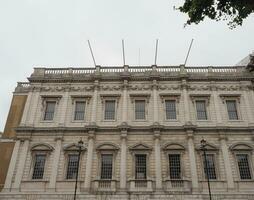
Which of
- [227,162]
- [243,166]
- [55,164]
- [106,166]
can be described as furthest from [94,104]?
[243,166]

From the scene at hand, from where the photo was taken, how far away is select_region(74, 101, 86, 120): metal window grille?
26.2 m

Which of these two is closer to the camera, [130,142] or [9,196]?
[9,196]

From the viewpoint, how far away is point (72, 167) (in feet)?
77.7

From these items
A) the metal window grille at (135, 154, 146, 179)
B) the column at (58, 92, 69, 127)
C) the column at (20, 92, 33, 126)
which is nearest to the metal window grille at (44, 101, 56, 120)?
the column at (58, 92, 69, 127)

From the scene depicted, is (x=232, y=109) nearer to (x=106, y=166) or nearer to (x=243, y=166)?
(x=243, y=166)

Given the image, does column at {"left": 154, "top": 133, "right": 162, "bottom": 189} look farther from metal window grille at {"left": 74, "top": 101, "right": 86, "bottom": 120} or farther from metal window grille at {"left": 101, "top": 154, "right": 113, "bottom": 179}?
metal window grille at {"left": 74, "top": 101, "right": 86, "bottom": 120}

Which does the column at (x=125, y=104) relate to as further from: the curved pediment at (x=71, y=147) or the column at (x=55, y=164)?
the column at (x=55, y=164)

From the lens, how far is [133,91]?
88.4 ft

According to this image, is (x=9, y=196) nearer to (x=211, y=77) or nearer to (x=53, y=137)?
(x=53, y=137)

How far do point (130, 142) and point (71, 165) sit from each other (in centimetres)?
571

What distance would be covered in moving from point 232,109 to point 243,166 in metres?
5.76

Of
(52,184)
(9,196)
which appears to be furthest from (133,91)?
(9,196)

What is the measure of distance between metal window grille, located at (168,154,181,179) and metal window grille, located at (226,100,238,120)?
6891mm

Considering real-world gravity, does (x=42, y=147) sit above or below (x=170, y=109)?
below
